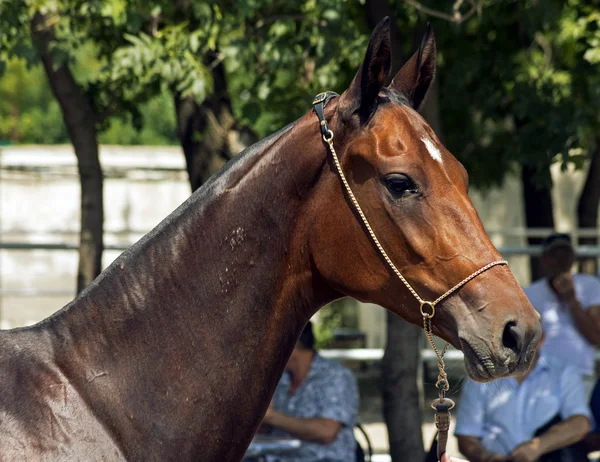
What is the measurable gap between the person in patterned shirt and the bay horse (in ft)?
9.60

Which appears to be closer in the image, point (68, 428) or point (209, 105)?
point (68, 428)

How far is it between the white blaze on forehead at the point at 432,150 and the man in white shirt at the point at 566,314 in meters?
4.33

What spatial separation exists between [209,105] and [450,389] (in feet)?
13.4

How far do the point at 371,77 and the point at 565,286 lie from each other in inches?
179

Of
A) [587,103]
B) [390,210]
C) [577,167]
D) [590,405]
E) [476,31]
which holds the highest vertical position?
[476,31]

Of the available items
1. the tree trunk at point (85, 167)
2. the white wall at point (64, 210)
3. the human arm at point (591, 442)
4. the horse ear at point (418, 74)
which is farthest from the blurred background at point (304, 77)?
the white wall at point (64, 210)

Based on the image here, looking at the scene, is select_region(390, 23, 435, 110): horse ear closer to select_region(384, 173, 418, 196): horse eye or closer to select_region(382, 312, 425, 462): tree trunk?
select_region(384, 173, 418, 196): horse eye

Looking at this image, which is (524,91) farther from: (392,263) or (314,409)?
(392,263)

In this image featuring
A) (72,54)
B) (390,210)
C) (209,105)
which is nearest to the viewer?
(390,210)

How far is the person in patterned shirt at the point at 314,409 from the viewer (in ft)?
18.0

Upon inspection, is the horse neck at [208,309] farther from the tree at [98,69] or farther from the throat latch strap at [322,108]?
the tree at [98,69]

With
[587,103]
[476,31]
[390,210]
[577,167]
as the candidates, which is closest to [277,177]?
[390,210]

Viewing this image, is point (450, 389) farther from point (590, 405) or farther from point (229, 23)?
point (590, 405)

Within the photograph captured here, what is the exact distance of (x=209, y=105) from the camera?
6.48m
